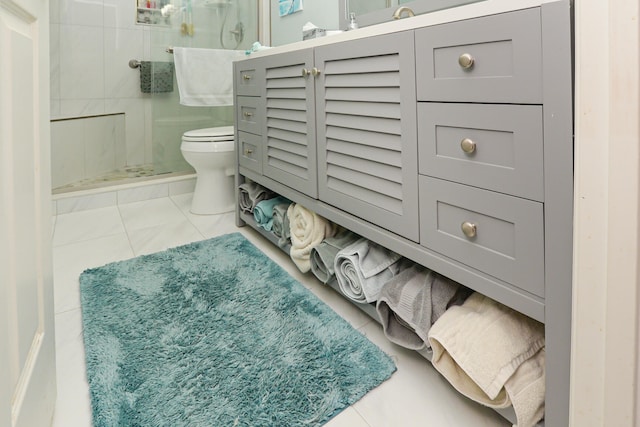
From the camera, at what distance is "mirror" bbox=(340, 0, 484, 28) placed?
1310mm

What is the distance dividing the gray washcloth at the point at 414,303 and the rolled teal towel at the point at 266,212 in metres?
0.80

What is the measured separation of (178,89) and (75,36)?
3.20 feet

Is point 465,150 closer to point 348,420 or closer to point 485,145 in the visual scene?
point 485,145

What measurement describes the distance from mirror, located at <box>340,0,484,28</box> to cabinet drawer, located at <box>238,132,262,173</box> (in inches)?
26.5

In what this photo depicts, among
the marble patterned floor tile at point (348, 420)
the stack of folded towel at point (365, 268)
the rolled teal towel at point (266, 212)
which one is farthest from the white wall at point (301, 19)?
the marble patterned floor tile at point (348, 420)

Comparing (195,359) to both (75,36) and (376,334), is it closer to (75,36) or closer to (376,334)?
(376,334)

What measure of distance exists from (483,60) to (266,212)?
1.16 meters

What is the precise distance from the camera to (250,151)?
1.80 meters

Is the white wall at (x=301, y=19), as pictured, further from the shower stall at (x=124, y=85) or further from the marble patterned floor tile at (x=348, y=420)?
the marble patterned floor tile at (x=348, y=420)

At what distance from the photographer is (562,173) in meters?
0.64

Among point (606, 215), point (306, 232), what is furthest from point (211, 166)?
point (606, 215)

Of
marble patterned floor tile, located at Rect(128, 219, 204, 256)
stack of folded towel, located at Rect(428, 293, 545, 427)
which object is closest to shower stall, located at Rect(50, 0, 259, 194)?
marble patterned floor tile, located at Rect(128, 219, 204, 256)

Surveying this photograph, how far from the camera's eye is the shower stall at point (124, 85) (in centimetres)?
244

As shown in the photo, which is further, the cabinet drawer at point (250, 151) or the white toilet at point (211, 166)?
the white toilet at point (211, 166)
